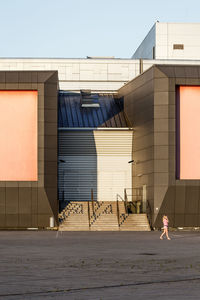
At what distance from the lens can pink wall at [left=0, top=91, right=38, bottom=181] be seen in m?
51.2

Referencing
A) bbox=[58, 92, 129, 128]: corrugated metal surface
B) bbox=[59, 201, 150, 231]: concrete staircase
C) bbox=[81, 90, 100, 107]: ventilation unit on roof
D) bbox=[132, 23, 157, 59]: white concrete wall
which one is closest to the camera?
bbox=[59, 201, 150, 231]: concrete staircase

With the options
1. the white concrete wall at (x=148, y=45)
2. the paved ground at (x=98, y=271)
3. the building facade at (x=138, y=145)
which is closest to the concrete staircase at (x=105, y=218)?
the building facade at (x=138, y=145)

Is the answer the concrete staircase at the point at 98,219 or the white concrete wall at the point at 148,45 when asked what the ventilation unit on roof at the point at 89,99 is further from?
the white concrete wall at the point at 148,45

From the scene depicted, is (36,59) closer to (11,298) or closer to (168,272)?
(168,272)

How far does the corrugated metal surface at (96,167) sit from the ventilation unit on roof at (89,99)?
6.16 metres

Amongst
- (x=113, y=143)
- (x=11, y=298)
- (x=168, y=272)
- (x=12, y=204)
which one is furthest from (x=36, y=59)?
(x=11, y=298)

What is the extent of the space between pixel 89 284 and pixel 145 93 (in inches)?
1436

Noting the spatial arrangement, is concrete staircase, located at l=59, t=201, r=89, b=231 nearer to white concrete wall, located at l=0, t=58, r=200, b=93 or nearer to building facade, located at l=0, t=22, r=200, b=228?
building facade, located at l=0, t=22, r=200, b=228

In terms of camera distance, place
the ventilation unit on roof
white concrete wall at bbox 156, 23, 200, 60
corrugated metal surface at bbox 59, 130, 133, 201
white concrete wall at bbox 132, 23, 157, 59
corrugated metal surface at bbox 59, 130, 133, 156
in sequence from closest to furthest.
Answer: corrugated metal surface at bbox 59, 130, 133, 156 → corrugated metal surface at bbox 59, 130, 133, 201 → the ventilation unit on roof → white concrete wall at bbox 156, 23, 200, 60 → white concrete wall at bbox 132, 23, 157, 59

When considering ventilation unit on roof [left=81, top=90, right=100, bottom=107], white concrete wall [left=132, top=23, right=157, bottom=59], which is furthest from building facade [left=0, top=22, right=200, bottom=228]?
white concrete wall [left=132, top=23, right=157, bottom=59]

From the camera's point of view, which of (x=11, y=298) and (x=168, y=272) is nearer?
(x=11, y=298)

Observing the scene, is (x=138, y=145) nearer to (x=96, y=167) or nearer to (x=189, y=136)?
(x=96, y=167)

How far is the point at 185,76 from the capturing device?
50500 mm

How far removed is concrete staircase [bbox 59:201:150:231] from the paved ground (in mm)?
17071
